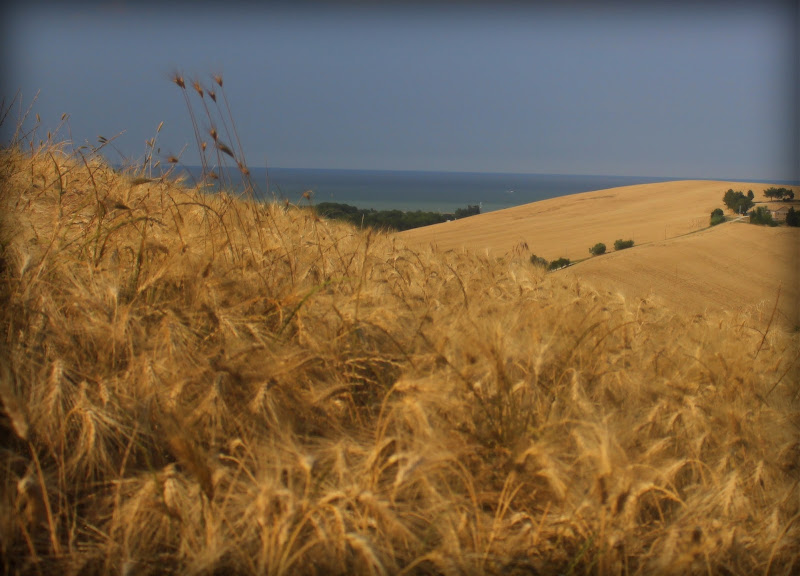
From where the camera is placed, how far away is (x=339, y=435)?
7.47 feet

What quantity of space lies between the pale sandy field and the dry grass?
2.57 metres

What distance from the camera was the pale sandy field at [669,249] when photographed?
11070 millimetres

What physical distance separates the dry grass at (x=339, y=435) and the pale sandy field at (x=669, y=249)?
2570 mm

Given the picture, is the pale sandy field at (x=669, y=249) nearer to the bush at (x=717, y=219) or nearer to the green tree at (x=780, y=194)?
the green tree at (x=780, y=194)

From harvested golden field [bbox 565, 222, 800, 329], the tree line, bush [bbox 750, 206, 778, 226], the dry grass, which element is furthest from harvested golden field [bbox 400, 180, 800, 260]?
the dry grass

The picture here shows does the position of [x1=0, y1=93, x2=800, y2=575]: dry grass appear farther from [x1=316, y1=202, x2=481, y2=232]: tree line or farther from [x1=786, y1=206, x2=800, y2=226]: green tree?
[x1=786, y1=206, x2=800, y2=226]: green tree

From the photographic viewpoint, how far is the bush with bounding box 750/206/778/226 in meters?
19.0

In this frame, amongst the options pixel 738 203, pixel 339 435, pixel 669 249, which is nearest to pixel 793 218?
pixel 738 203

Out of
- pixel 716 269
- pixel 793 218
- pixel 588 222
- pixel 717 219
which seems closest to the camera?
pixel 716 269

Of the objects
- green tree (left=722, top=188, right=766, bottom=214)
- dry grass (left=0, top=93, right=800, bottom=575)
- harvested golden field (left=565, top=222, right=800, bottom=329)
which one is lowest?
harvested golden field (left=565, top=222, right=800, bottom=329)

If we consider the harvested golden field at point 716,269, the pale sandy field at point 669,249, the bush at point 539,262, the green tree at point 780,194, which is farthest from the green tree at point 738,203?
the bush at point 539,262

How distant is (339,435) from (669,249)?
49.9 ft

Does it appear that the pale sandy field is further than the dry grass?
Yes

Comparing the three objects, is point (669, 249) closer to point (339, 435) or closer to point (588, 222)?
point (588, 222)
